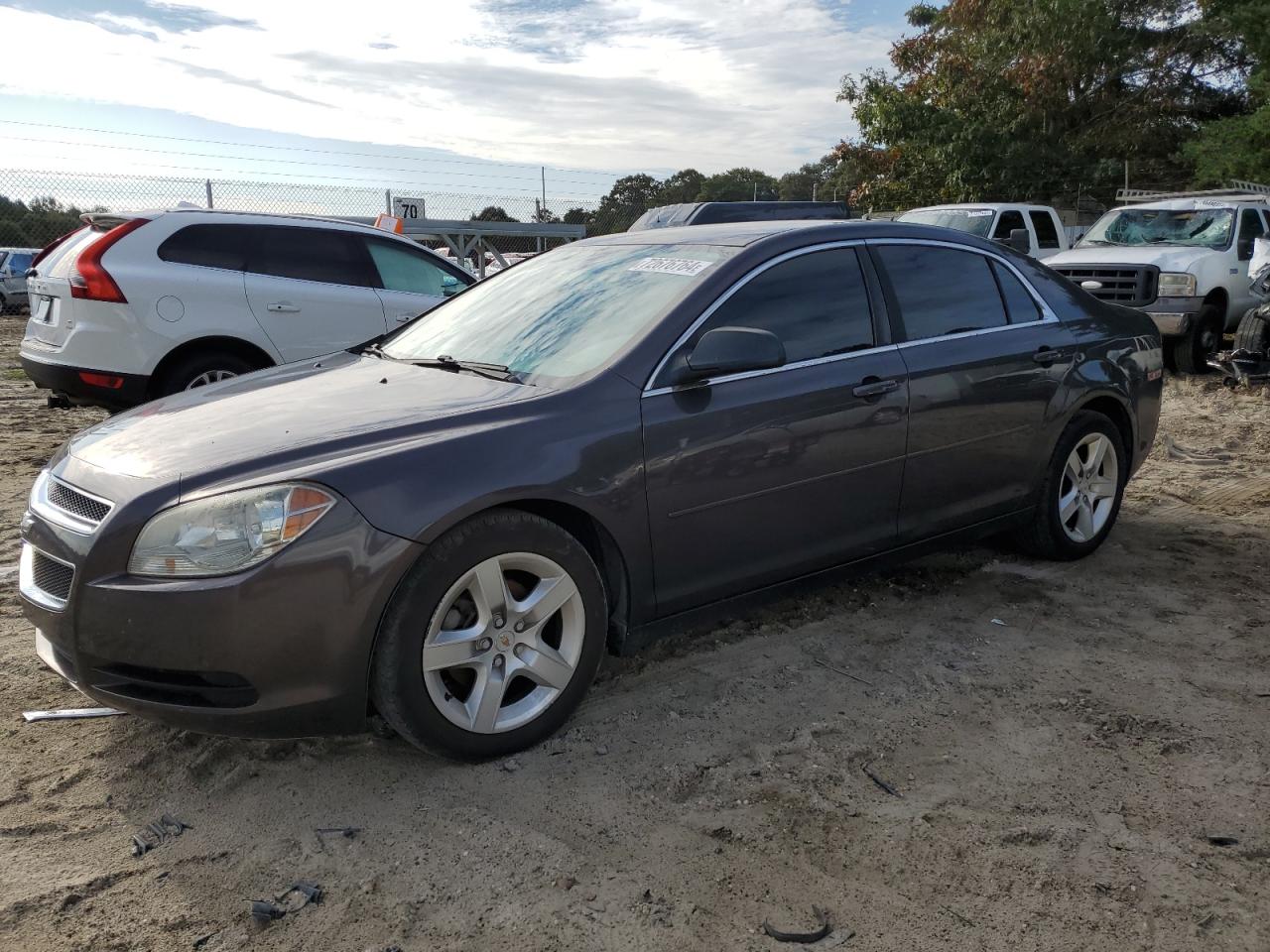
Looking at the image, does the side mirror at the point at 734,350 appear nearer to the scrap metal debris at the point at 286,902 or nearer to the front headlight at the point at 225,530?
the front headlight at the point at 225,530

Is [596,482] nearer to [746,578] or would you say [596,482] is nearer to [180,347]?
[746,578]

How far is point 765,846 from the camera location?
8.92 ft

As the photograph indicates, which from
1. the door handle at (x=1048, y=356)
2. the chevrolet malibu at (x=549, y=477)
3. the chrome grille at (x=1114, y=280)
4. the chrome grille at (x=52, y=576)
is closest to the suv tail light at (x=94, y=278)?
the chevrolet malibu at (x=549, y=477)

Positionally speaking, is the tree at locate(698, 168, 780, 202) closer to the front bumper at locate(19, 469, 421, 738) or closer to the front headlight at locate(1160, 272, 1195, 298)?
the front headlight at locate(1160, 272, 1195, 298)

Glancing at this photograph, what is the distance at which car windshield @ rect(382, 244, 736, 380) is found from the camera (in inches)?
141

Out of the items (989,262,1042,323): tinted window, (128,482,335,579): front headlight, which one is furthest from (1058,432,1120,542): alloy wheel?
(128,482,335,579): front headlight

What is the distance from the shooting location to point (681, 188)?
25.8 m

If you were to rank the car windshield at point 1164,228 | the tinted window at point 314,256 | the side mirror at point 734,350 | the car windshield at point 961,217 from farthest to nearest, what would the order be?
1. the car windshield at point 961,217
2. the car windshield at point 1164,228
3. the tinted window at point 314,256
4. the side mirror at point 734,350

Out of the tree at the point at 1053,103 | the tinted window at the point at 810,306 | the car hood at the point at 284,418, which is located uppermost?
the tree at the point at 1053,103

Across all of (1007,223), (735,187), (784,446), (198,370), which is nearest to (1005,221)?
(1007,223)

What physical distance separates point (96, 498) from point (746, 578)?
208 centimetres

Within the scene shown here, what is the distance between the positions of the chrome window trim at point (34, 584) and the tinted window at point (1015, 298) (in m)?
3.79

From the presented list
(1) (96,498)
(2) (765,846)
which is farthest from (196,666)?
(2) (765,846)

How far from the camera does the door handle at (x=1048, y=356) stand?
15.0 ft
